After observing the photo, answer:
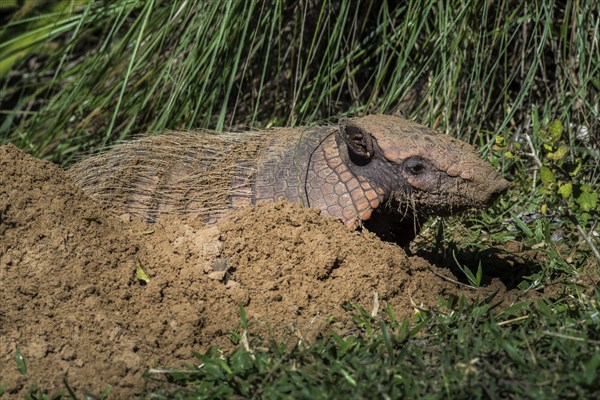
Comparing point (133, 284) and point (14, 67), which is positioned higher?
point (133, 284)

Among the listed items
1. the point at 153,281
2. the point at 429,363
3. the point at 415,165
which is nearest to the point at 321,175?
the point at 415,165

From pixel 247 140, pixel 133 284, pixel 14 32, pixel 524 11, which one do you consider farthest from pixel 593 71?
pixel 14 32

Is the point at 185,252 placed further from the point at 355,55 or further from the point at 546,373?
the point at 355,55

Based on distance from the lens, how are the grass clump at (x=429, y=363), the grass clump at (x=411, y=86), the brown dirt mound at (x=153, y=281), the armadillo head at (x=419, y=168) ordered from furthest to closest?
the grass clump at (x=411, y=86) → the armadillo head at (x=419, y=168) → the brown dirt mound at (x=153, y=281) → the grass clump at (x=429, y=363)

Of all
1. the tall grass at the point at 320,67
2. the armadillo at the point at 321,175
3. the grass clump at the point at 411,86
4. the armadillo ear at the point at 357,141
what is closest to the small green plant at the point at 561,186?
the grass clump at the point at 411,86

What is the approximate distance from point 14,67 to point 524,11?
433cm

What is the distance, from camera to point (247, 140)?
4891 millimetres

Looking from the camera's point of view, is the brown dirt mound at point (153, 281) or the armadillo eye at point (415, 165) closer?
the brown dirt mound at point (153, 281)

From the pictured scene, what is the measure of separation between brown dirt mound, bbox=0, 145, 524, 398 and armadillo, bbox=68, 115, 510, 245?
0.86 ft

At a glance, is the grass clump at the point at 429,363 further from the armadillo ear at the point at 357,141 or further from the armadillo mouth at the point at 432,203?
the armadillo ear at the point at 357,141

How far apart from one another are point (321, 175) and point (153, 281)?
3.50ft

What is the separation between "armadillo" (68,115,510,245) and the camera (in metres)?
4.45

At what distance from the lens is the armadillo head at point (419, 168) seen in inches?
173

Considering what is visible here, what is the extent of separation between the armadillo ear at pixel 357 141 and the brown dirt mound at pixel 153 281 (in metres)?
0.42
